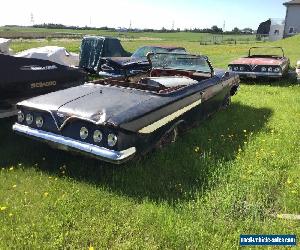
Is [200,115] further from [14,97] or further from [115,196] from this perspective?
[14,97]

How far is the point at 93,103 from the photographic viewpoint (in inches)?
171

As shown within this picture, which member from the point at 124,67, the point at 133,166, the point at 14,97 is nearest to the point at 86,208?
the point at 133,166

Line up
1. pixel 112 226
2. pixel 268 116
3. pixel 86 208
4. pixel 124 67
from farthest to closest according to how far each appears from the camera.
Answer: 1. pixel 124 67
2. pixel 268 116
3. pixel 86 208
4. pixel 112 226

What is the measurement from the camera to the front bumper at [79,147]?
3783 millimetres

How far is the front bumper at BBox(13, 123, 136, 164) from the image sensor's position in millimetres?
3783

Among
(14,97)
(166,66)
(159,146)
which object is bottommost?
(159,146)

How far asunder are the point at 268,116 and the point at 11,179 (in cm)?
513

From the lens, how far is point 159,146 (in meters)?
4.79

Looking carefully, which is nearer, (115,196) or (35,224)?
(35,224)

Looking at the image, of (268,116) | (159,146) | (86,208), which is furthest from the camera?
(268,116)

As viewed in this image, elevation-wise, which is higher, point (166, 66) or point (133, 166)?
point (166, 66)

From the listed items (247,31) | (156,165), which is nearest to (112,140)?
(156,165)

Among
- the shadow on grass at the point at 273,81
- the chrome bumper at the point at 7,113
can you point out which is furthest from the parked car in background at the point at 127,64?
the chrome bumper at the point at 7,113

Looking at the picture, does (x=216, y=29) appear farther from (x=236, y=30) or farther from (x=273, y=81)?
(x=273, y=81)
